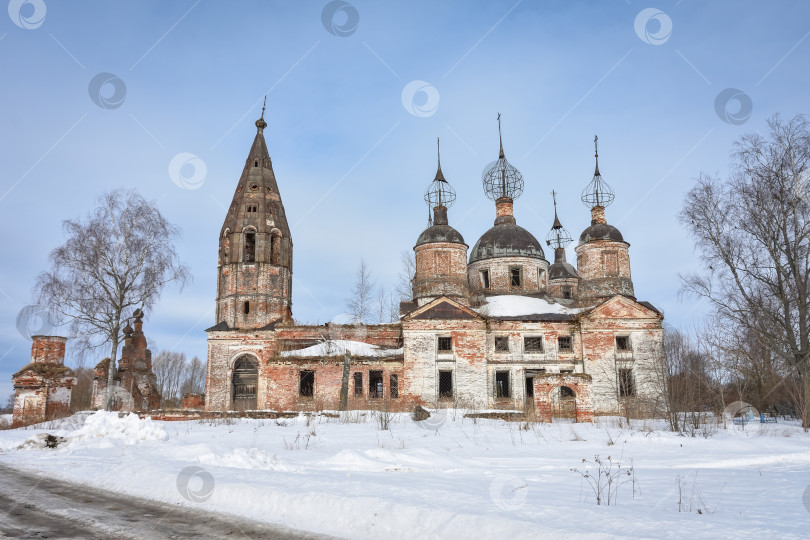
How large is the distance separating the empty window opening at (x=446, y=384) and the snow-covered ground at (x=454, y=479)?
15474 mm

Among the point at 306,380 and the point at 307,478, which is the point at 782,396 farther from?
the point at 307,478

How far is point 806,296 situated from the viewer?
19.1m

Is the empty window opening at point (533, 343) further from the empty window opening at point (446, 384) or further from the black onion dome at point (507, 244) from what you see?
the black onion dome at point (507, 244)

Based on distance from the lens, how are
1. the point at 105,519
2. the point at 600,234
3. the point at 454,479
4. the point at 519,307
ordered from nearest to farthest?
the point at 105,519 → the point at 454,479 → the point at 519,307 → the point at 600,234

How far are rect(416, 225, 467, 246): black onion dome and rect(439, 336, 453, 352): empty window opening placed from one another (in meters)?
6.36

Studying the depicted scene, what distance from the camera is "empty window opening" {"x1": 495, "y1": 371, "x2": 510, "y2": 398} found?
3121 cm

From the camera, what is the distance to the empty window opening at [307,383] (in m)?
30.3

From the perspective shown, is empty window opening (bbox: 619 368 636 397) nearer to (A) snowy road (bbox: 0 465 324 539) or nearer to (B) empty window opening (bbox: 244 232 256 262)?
(B) empty window opening (bbox: 244 232 256 262)

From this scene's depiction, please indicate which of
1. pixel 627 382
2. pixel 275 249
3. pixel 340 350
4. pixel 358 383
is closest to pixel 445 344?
pixel 358 383

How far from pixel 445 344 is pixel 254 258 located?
12163 millimetres

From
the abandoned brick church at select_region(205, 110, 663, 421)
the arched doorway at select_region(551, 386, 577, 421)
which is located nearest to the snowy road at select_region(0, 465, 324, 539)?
the arched doorway at select_region(551, 386, 577, 421)

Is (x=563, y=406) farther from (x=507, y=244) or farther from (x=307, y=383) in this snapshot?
(x=507, y=244)

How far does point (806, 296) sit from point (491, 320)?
1496cm

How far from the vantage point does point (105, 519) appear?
19.1 ft
